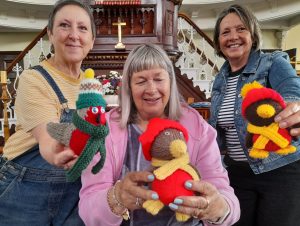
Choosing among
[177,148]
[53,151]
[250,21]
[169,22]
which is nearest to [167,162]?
[177,148]

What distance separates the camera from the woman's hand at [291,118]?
866 millimetres

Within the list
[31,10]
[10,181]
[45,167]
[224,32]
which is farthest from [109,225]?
[31,10]

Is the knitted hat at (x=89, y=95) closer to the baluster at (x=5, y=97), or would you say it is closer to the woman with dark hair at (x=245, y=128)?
the woman with dark hair at (x=245, y=128)

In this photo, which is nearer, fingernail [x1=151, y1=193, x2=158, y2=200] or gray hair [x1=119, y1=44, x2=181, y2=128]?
fingernail [x1=151, y1=193, x2=158, y2=200]

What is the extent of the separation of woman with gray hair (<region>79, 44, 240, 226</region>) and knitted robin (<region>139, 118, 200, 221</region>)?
10 cm

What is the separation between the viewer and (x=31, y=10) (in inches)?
A: 279

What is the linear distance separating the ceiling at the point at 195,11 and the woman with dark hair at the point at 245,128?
6.13 metres

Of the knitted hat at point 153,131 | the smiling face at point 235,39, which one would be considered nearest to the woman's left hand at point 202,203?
the knitted hat at point 153,131

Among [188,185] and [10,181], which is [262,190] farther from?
[10,181]

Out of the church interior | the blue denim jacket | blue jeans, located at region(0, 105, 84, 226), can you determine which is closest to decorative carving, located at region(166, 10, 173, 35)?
the church interior

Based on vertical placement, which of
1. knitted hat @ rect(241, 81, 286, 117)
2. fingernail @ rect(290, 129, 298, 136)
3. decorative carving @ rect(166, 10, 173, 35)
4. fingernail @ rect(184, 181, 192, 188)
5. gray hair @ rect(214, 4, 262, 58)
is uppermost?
decorative carving @ rect(166, 10, 173, 35)

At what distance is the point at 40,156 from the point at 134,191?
0.44m

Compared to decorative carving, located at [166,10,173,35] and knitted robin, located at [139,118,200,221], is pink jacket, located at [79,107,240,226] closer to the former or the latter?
knitted robin, located at [139,118,200,221]

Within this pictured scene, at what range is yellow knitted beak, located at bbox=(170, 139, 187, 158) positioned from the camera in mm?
774
